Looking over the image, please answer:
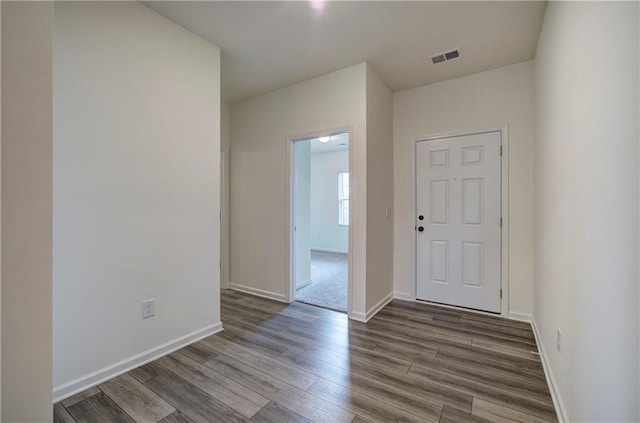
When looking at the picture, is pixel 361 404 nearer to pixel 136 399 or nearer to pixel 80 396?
pixel 136 399

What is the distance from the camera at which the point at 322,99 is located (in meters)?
3.02

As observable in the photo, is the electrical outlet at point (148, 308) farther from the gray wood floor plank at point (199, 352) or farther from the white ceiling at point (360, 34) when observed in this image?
the white ceiling at point (360, 34)

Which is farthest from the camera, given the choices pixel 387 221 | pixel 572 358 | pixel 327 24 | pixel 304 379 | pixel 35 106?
pixel 387 221

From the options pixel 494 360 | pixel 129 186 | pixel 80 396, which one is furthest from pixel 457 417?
pixel 129 186

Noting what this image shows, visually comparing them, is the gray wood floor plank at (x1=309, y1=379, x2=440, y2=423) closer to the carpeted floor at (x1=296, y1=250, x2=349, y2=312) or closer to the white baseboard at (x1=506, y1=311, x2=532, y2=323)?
the carpeted floor at (x1=296, y1=250, x2=349, y2=312)

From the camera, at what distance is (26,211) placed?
0.76 metres

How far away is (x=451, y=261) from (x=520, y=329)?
0.86 m

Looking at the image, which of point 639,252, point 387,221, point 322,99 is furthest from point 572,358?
point 322,99

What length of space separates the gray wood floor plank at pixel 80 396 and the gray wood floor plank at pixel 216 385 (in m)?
0.39

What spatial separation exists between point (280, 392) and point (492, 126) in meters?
3.08

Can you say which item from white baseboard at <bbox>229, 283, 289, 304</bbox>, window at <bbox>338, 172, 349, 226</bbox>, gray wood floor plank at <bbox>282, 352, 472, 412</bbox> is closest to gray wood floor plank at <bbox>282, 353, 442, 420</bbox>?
gray wood floor plank at <bbox>282, 352, 472, 412</bbox>

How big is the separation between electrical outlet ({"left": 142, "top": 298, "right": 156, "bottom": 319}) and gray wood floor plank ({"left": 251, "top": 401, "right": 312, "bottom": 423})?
1113 millimetres

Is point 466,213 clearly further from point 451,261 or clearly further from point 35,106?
point 35,106

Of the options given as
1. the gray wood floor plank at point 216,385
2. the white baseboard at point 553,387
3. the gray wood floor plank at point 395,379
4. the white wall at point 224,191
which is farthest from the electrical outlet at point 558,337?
the white wall at point 224,191
